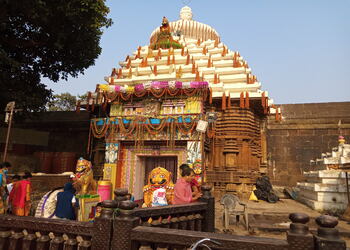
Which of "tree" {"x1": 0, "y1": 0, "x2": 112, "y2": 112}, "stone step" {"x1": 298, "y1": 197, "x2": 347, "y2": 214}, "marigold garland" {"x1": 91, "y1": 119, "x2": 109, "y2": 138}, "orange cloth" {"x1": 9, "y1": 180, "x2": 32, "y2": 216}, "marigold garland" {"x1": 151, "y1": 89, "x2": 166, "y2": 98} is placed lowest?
"stone step" {"x1": 298, "y1": 197, "x2": 347, "y2": 214}

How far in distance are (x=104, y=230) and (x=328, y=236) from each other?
2.06 meters

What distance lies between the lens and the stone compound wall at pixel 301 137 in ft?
53.0

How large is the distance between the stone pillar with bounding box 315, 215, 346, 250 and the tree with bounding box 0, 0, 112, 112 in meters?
11.5

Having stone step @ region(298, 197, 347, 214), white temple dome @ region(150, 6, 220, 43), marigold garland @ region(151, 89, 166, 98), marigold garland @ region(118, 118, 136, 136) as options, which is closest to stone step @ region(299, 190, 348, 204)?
stone step @ region(298, 197, 347, 214)

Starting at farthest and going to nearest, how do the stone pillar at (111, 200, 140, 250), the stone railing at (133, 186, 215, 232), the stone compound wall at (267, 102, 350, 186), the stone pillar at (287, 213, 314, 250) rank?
the stone compound wall at (267, 102, 350, 186)
the stone railing at (133, 186, 215, 232)
the stone pillar at (111, 200, 140, 250)
the stone pillar at (287, 213, 314, 250)

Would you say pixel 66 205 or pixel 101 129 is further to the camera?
pixel 101 129

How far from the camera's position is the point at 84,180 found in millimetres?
5738

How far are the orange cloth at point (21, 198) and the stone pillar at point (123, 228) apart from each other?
5.25 metres

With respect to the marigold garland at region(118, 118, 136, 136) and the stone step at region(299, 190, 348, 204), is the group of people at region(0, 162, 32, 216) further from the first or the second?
the stone step at region(299, 190, 348, 204)

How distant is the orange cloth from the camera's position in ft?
21.4

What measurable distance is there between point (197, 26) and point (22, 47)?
17264mm

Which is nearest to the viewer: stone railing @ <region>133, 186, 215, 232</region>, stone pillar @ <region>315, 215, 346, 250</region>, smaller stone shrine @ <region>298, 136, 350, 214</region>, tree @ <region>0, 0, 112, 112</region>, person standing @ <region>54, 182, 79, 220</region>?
stone pillar @ <region>315, 215, 346, 250</region>

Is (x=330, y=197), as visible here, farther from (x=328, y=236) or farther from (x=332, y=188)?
(x=328, y=236)

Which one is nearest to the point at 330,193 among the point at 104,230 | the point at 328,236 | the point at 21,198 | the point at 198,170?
the point at 198,170
